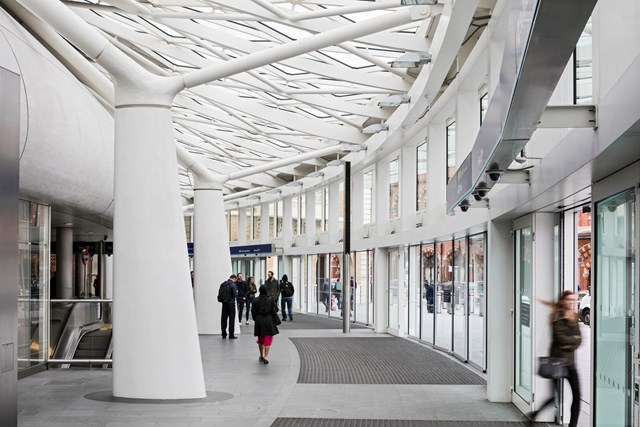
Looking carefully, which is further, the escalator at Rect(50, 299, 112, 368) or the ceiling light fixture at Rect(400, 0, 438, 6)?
the escalator at Rect(50, 299, 112, 368)

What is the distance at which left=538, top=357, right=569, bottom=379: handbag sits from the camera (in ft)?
32.1

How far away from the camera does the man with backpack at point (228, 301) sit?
25.1 m

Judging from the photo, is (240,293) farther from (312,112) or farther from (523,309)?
(523,309)

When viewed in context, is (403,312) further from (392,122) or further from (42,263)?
(42,263)

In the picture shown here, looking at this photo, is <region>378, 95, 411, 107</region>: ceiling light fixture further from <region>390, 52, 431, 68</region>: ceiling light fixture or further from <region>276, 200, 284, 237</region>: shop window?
<region>276, 200, 284, 237</region>: shop window

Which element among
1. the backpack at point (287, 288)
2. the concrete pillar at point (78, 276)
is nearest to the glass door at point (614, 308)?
the backpack at point (287, 288)

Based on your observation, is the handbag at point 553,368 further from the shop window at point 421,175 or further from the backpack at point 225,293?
the shop window at point 421,175

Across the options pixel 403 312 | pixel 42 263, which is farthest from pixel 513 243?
pixel 403 312

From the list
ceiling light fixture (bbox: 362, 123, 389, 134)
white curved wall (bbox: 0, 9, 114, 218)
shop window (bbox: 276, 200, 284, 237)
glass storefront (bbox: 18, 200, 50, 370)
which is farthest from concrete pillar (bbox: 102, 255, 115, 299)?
glass storefront (bbox: 18, 200, 50, 370)

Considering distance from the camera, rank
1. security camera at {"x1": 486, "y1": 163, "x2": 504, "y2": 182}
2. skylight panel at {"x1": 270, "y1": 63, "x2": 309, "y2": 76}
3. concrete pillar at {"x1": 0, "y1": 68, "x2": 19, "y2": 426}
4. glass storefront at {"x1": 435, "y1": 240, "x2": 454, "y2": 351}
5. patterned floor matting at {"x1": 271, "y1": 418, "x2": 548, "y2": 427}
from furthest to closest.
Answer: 1. skylight panel at {"x1": 270, "y1": 63, "x2": 309, "y2": 76}
2. glass storefront at {"x1": 435, "y1": 240, "x2": 454, "y2": 351}
3. patterned floor matting at {"x1": 271, "y1": 418, "x2": 548, "y2": 427}
4. security camera at {"x1": 486, "y1": 163, "x2": 504, "y2": 182}
5. concrete pillar at {"x1": 0, "y1": 68, "x2": 19, "y2": 426}

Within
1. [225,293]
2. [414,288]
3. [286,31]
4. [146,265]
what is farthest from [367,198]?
[146,265]

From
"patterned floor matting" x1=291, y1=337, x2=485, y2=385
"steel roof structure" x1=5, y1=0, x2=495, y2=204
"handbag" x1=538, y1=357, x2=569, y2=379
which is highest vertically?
"steel roof structure" x1=5, y1=0, x2=495, y2=204

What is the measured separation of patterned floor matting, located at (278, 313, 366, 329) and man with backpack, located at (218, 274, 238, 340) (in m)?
5.64

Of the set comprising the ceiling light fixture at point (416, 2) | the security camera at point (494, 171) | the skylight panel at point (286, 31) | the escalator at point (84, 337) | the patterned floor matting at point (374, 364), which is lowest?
the patterned floor matting at point (374, 364)
